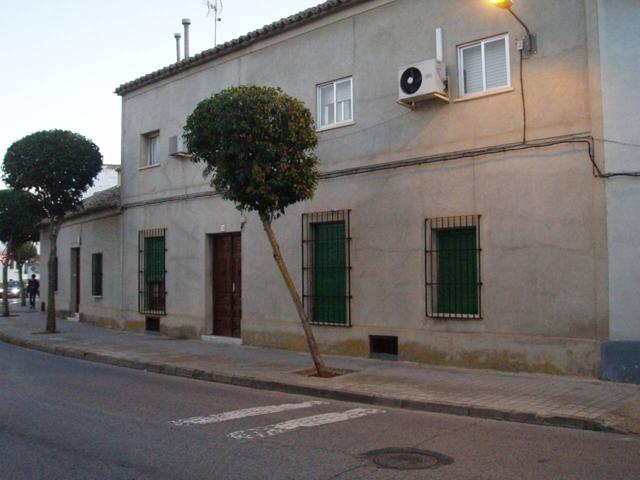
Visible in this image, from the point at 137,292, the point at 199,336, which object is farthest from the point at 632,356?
the point at 137,292

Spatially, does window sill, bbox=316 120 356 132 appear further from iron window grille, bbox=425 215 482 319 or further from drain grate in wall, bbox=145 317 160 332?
drain grate in wall, bbox=145 317 160 332

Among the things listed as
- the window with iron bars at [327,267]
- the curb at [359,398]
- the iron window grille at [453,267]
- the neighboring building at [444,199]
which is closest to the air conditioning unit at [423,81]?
the neighboring building at [444,199]

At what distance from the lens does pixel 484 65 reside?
1100cm

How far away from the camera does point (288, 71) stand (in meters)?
14.1

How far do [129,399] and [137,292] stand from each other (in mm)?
9148

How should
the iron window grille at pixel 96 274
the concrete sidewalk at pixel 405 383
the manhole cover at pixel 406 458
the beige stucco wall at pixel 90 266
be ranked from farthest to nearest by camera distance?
1. the iron window grille at pixel 96 274
2. the beige stucco wall at pixel 90 266
3. the concrete sidewalk at pixel 405 383
4. the manhole cover at pixel 406 458

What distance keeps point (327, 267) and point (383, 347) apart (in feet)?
6.48

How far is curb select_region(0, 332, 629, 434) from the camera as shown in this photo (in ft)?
24.5

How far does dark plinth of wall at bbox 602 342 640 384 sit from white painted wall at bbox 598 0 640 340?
0.49 feet

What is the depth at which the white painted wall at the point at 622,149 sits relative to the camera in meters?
9.38

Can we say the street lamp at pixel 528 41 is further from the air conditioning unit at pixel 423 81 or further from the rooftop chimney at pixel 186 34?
the rooftop chimney at pixel 186 34

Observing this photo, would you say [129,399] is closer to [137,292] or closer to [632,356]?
[632,356]

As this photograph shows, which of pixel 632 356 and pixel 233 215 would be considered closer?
pixel 632 356

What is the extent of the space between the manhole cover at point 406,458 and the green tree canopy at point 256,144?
4981 millimetres
